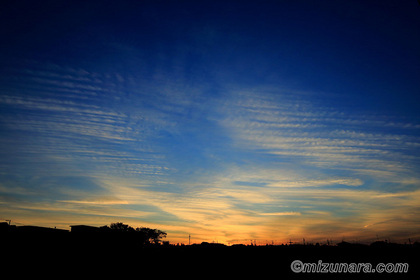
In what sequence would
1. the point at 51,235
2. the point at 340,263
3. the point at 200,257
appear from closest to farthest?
the point at 340,263
the point at 200,257
the point at 51,235

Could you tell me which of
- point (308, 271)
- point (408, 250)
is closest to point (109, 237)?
point (308, 271)

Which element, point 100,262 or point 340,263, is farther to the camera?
point 340,263

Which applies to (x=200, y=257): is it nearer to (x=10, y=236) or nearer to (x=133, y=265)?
(x=133, y=265)

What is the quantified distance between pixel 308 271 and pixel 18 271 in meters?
39.3

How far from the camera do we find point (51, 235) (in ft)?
144

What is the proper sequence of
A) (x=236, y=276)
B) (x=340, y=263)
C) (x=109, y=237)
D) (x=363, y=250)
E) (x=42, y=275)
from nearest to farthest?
(x=42, y=275)
(x=236, y=276)
(x=340, y=263)
(x=363, y=250)
(x=109, y=237)

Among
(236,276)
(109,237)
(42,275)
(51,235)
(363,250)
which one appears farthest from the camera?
(109,237)

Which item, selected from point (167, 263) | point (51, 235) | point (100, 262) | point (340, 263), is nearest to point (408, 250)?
point (340, 263)

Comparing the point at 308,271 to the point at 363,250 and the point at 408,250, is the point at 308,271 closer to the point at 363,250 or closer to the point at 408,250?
the point at 363,250

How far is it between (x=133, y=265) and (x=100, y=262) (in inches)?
198

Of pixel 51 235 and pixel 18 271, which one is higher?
pixel 51 235

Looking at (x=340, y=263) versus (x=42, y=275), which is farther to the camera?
(x=340, y=263)

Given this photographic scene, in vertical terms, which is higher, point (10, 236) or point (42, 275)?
point (10, 236)

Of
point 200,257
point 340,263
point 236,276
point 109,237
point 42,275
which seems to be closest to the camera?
point 42,275
